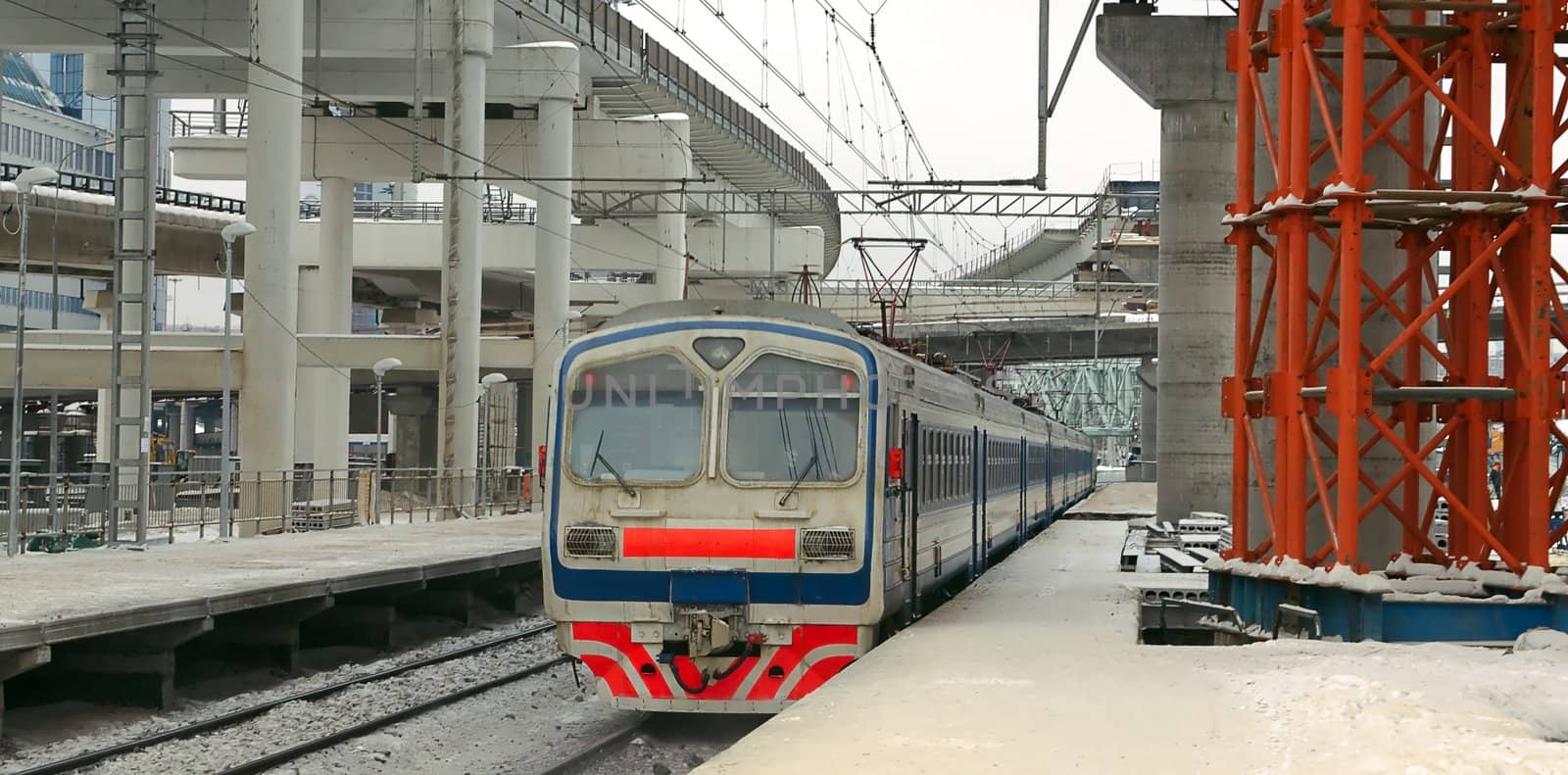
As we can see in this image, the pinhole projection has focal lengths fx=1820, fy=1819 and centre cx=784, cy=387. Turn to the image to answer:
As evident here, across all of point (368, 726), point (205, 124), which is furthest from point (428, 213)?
point (368, 726)

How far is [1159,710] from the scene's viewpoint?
34.4 feet

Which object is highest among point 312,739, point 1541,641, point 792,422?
point 792,422

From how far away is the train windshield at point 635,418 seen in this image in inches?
530

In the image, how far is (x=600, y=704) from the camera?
1587 centimetres

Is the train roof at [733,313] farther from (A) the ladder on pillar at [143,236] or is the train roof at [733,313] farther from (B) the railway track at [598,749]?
(A) the ladder on pillar at [143,236]

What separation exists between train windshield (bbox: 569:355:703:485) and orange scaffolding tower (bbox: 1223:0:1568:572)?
16.3ft

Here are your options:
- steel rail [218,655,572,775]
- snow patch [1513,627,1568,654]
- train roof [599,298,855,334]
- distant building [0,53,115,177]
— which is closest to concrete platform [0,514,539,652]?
steel rail [218,655,572,775]

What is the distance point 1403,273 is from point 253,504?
63.0 ft

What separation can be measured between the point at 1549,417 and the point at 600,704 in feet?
26.9

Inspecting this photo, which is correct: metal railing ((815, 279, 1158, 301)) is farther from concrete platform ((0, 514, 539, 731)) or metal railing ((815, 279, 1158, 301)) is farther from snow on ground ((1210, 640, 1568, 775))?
snow on ground ((1210, 640, 1568, 775))

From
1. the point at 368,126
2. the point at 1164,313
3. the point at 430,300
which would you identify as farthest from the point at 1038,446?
the point at 430,300

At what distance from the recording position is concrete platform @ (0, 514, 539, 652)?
14820 millimetres

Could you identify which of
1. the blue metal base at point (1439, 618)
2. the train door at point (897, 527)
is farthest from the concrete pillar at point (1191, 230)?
the train door at point (897, 527)

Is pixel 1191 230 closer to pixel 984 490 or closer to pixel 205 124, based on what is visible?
pixel 984 490
